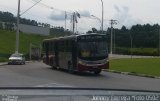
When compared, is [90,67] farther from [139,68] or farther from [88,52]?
[139,68]

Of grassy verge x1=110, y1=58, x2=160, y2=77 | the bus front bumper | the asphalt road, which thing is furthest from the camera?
grassy verge x1=110, y1=58, x2=160, y2=77

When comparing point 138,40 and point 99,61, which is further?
point 138,40

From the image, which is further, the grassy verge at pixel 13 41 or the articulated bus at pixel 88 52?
the grassy verge at pixel 13 41

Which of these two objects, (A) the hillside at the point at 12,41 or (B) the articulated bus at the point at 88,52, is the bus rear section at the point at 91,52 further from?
(A) the hillside at the point at 12,41

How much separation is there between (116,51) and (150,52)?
51.3 ft

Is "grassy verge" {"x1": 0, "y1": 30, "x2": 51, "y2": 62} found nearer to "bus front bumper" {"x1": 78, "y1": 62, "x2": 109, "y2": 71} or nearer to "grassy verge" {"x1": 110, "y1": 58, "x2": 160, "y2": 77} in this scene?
"grassy verge" {"x1": 110, "y1": 58, "x2": 160, "y2": 77}

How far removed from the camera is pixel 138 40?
156 metres

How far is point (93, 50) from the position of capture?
36688 millimetres

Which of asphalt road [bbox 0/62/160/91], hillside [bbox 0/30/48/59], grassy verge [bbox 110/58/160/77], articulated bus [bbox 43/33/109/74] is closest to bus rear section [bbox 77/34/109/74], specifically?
articulated bus [bbox 43/33/109/74]

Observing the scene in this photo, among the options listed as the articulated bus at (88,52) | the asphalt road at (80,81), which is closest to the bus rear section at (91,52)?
→ the articulated bus at (88,52)

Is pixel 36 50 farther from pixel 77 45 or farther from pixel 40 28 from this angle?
pixel 40 28

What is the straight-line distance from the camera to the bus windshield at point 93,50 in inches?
1442

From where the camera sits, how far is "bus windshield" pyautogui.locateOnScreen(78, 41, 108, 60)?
1442 inches

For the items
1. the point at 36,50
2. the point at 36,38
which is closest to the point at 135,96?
the point at 36,50
